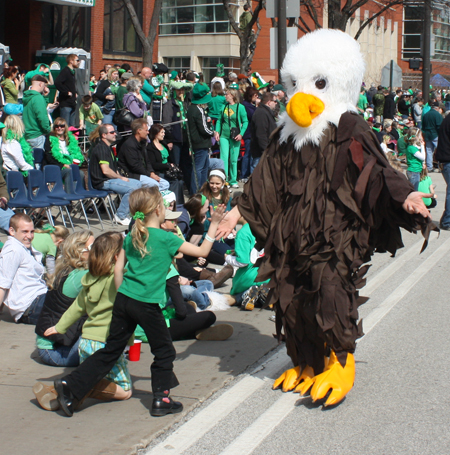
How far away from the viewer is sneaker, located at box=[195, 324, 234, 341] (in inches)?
229

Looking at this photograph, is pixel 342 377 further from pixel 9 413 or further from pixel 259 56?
pixel 259 56

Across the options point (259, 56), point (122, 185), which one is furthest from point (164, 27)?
point (122, 185)

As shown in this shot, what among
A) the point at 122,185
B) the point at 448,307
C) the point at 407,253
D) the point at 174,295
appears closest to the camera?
the point at 174,295

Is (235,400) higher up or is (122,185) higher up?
(122,185)

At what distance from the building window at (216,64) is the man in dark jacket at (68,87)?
3081cm

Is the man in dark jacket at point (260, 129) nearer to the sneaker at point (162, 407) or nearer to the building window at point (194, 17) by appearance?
the sneaker at point (162, 407)

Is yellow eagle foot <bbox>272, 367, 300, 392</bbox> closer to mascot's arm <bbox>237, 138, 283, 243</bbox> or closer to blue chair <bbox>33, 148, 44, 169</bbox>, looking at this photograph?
mascot's arm <bbox>237, 138, 283, 243</bbox>

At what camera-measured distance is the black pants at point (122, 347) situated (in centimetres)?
418

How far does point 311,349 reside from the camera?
4.49 metres

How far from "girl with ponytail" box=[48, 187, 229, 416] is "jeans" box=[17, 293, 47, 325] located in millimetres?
2056

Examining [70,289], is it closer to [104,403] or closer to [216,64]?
[104,403]

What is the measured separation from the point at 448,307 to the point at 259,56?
42378 millimetres

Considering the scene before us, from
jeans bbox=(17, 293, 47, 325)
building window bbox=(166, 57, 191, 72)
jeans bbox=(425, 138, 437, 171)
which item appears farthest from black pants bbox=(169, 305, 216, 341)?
building window bbox=(166, 57, 191, 72)

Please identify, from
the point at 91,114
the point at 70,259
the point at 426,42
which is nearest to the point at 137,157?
the point at 91,114
